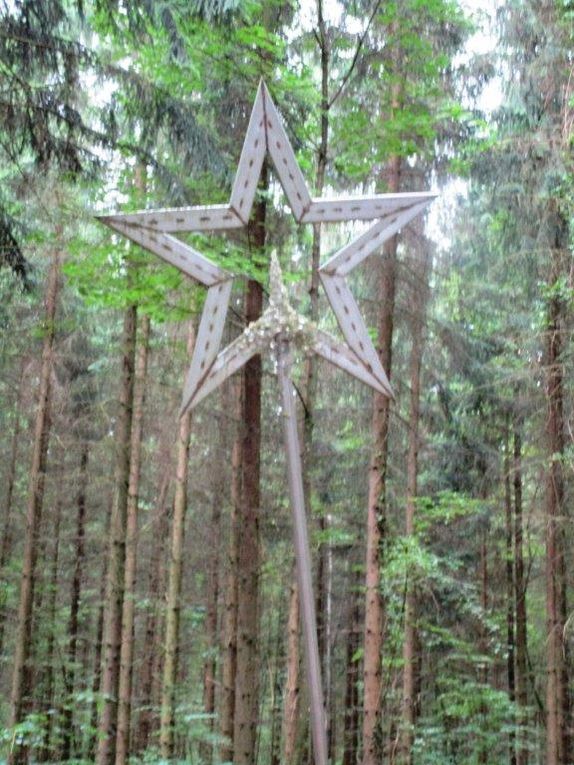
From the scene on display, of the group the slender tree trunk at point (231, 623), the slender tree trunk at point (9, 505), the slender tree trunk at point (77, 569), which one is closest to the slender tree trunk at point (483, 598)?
the slender tree trunk at point (231, 623)

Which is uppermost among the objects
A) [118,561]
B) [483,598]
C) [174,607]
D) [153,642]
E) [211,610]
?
[118,561]

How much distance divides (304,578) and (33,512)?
28.7ft

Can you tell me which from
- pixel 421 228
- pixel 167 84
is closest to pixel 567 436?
pixel 421 228

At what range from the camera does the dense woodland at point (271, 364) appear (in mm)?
8242

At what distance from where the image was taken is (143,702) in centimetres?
1992

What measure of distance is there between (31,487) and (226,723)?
4.57 m

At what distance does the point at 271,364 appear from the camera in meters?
11.5

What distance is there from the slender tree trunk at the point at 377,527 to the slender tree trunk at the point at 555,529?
2115 mm

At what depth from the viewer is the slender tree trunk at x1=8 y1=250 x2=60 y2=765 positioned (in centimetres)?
1220

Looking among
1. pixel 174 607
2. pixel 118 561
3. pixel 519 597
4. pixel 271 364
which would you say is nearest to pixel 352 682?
pixel 519 597

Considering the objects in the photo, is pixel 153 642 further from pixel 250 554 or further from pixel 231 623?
pixel 250 554

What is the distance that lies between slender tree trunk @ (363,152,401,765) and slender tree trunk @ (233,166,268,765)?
2.16 meters

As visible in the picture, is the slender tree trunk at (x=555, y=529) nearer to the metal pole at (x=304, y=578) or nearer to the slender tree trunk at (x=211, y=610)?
the slender tree trunk at (x=211, y=610)

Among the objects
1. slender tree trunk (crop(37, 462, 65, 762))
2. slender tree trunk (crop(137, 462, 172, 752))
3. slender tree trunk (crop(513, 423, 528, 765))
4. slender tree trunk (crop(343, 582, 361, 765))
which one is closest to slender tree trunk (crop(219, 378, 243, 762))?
slender tree trunk (crop(37, 462, 65, 762))
